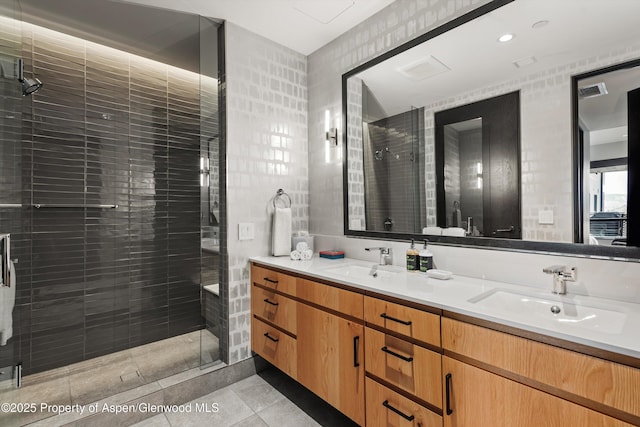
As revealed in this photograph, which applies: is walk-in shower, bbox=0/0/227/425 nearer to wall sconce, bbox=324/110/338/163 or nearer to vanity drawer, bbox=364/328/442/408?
wall sconce, bbox=324/110/338/163

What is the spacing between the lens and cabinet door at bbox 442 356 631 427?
2.77ft

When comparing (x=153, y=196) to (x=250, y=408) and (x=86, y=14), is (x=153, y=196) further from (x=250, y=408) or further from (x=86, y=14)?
(x=250, y=408)

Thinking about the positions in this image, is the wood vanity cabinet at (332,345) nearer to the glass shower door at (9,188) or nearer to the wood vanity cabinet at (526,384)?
the wood vanity cabinet at (526,384)

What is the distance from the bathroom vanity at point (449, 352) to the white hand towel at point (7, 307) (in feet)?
4.51

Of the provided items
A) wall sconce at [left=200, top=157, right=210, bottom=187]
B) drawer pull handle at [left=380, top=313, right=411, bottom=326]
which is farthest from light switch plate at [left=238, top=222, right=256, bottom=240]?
drawer pull handle at [left=380, top=313, right=411, bottom=326]

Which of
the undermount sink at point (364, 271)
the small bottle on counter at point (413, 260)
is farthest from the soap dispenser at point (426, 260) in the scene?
the undermount sink at point (364, 271)

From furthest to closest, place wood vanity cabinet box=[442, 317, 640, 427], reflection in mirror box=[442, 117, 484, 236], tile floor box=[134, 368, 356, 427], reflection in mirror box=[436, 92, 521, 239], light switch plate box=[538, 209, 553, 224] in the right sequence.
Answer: tile floor box=[134, 368, 356, 427], reflection in mirror box=[442, 117, 484, 236], reflection in mirror box=[436, 92, 521, 239], light switch plate box=[538, 209, 553, 224], wood vanity cabinet box=[442, 317, 640, 427]

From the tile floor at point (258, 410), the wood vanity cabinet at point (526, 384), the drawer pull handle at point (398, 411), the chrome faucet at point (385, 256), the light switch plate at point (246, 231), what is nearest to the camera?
the wood vanity cabinet at point (526, 384)

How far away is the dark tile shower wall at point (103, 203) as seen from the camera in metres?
2.14

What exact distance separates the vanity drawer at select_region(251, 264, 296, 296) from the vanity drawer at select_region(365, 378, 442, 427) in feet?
2.22

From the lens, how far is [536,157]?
1388 mm

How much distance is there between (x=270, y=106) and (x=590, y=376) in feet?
7.55

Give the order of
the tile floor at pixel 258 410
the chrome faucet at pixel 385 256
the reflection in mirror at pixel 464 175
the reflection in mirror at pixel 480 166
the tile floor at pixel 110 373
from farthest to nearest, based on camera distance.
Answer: the chrome faucet at pixel 385 256, the tile floor at pixel 110 373, the tile floor at pixel 258 410, the reflection in mirror at pixel 464 175, the reflection in mirror at pixel 480 166

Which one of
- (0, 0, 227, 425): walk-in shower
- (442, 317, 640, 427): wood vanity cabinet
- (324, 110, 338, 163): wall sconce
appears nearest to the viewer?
(442, 317, 640, 427): wood vanity cabinet
